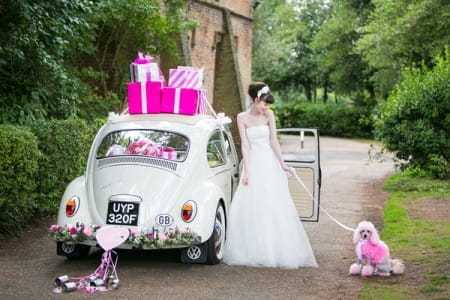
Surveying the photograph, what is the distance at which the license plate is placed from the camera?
7484 millimetres

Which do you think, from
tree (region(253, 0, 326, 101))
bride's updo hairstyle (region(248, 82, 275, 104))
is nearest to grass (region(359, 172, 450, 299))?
bride's updo hairstyle (region(248, 82, 275, 104))

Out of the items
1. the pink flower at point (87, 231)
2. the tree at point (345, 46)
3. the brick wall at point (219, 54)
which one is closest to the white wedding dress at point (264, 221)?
the pink flower at point (87, 231)

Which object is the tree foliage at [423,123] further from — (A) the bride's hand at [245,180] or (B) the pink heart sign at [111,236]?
(B) the pink heart sign at [111,236]

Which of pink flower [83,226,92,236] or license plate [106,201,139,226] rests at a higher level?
license plate [106,201,139,226]

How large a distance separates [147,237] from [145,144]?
1.39 m

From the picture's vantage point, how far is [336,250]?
9117 mm

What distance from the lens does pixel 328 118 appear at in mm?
44062

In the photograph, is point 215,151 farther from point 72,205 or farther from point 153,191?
point 72,205

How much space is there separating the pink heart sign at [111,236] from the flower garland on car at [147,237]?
0.09m

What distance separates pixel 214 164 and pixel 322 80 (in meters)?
43.4

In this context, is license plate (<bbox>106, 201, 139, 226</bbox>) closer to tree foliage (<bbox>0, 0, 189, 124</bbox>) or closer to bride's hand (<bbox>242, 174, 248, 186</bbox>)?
bride's hand (<bbox>242, 174, 248, 186</bbox>)

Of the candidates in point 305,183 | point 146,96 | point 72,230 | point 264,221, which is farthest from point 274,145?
point 72,230

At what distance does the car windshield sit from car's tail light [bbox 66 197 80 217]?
0.68 m

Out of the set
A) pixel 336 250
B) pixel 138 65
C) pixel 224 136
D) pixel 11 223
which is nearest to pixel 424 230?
pixel 336 250
